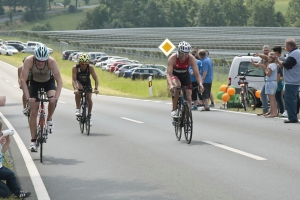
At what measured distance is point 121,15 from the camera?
180875 mm

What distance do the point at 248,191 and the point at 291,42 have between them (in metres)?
8.30

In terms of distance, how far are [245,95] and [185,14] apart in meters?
163

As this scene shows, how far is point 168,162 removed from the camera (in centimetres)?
1075

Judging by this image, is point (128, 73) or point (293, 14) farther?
point (293, 14)

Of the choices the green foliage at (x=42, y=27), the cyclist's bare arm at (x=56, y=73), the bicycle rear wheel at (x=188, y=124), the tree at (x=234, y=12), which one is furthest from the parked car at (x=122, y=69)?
the tree at (x=234, y=12)

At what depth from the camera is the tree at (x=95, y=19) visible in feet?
580

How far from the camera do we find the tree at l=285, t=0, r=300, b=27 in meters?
170

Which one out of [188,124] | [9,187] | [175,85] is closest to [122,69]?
[175,85]

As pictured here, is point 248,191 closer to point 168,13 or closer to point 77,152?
point 77,152

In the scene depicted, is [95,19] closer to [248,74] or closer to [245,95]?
[248,74]

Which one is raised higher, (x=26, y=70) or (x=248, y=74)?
(x=26, y=70)

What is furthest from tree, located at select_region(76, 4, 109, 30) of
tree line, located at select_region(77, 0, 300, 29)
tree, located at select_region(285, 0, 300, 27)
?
tree, located at select_region(285, 0, 300, 27)

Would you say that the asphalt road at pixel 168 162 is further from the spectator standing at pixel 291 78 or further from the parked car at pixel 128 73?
the parked car at pixel 128 73

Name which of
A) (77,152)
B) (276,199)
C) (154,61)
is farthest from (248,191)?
(154,61)
